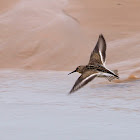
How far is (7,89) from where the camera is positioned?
8.03 metres

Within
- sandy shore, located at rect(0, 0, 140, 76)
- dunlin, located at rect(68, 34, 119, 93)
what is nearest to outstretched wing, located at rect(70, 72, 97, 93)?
dunlin, located at rect(68, 34, 119, 93)

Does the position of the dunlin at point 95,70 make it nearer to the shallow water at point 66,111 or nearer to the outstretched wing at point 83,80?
the outstretched wing at point 83,80

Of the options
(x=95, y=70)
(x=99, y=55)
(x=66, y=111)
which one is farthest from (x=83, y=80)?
(x=66, y=111)

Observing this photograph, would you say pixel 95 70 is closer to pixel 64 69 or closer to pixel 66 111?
pixel 66 111

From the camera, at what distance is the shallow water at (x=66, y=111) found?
488 cm

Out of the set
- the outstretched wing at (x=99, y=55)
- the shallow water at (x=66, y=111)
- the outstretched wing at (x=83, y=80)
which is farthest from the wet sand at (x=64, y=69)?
the outstretched wing at (x=99, y=55)

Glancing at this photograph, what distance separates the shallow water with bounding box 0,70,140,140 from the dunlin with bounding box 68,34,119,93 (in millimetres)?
469

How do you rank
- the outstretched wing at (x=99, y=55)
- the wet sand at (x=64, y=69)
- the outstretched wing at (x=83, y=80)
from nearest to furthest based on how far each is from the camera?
the outstretched wing at (x=83, y=80), the wet sand at (x=64, y=69), the outstretched wing at (x=99, y=55)

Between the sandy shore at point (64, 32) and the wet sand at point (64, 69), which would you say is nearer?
the wet sand at point (64, 69)

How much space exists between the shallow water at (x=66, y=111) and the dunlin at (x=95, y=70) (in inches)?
18.5

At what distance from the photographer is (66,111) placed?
606cm

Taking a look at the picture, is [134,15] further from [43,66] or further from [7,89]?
[7,89]

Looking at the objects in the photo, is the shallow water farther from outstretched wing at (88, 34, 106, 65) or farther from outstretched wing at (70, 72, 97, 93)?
outstretched wing at (88, 34, 106, 65)

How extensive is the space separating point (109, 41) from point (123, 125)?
334 inches
